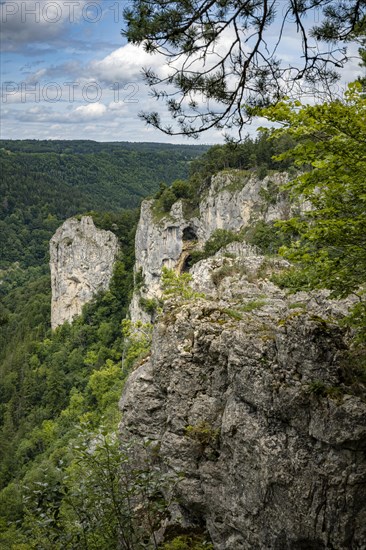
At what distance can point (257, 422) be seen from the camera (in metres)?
10.3

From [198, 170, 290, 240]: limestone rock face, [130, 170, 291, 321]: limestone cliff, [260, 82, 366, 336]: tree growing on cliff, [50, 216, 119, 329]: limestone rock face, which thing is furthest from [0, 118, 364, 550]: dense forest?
[130, 170, 291, 321]: limestone cliff

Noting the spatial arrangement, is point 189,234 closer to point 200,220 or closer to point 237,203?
point 200,220

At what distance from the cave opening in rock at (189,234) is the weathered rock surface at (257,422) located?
161 feet

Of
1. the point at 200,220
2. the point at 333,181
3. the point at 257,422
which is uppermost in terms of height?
the point at 333,181

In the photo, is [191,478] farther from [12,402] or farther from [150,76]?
[12,402]

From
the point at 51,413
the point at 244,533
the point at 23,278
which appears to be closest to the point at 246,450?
the point at 244,533

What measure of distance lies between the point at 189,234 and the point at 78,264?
24621 millimetres

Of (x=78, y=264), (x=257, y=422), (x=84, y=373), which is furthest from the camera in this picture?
(x=78, y=264)

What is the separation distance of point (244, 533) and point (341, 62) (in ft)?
29.3

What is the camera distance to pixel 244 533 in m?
10.2

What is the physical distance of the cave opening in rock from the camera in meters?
62.0

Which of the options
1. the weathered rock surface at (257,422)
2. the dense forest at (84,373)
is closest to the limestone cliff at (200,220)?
the dense forest at (84,373)

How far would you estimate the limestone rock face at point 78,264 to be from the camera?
77562 millimetres

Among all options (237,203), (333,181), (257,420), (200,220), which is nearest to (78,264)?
(200,220)
